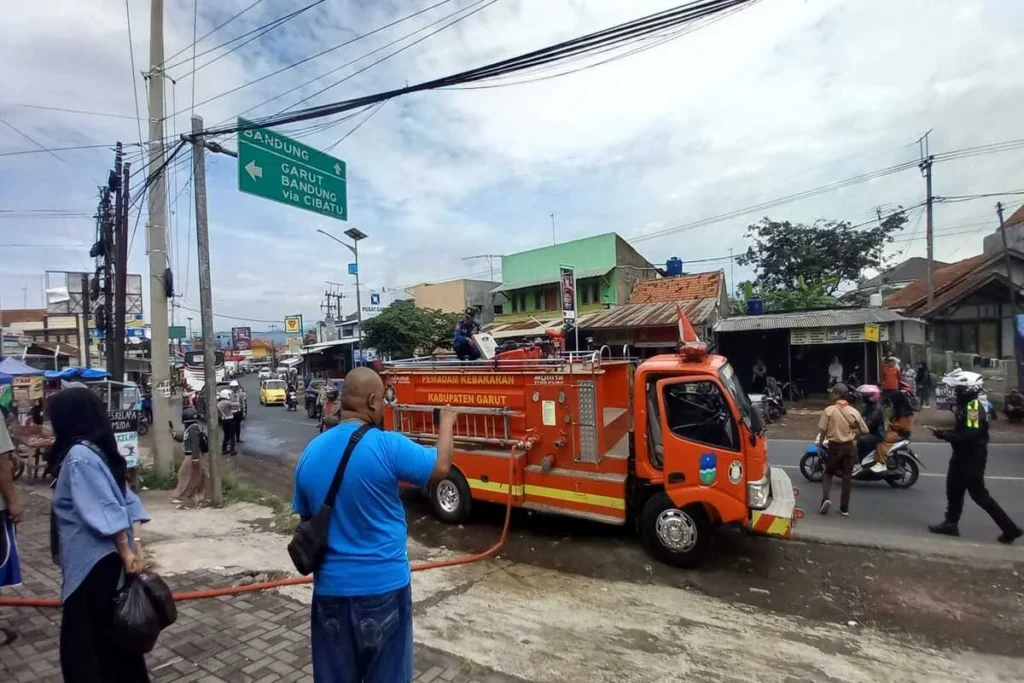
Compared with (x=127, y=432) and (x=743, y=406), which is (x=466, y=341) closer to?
(x=743, y=406)

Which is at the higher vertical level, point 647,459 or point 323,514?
point 323,514

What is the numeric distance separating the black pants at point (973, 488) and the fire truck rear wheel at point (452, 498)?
5.41m

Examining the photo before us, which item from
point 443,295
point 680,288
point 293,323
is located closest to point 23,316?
point 293,323

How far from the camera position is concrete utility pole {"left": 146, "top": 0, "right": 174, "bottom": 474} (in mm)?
9344

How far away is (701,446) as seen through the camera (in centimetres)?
537

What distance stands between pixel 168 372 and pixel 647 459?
27.6 feet

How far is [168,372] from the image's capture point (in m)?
9.75

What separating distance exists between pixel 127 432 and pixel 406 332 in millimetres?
19722

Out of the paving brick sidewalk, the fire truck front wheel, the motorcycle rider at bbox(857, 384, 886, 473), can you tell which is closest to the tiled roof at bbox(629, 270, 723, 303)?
the motorcycle rider at bbox(857, 384, 886, 473)

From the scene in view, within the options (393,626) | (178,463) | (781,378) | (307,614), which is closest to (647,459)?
(307,614)

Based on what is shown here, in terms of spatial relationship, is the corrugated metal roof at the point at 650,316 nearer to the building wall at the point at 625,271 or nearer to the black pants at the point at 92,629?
the building wall at the point at 625,271

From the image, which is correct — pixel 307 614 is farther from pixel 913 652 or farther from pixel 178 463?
pixel 178 463

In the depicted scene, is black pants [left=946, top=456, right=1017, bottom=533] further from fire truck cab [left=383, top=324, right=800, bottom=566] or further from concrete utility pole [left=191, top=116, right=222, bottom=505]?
concrete utility pole [left=191, top=116, right=222, bottom=505]

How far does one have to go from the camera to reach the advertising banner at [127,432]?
29.4ft
